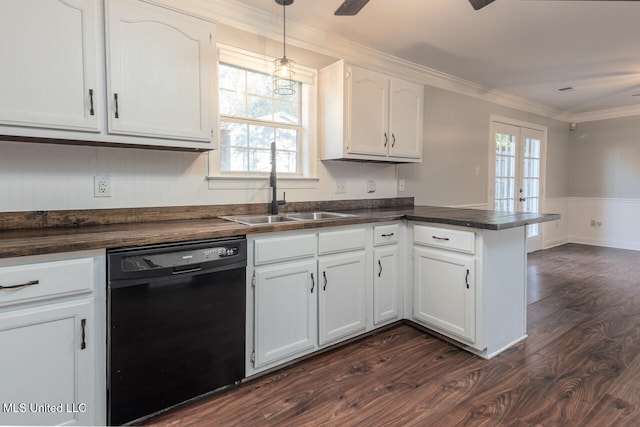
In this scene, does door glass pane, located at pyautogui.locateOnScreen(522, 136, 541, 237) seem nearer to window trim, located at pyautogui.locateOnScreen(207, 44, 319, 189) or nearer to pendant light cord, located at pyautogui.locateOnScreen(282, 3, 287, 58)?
window trim, located at pyautogui.locateOnScreen(207, 44, 319, 189)

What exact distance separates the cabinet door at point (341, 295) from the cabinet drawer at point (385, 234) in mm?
166

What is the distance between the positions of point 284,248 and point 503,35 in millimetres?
2536

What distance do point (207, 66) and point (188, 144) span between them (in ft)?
1.54

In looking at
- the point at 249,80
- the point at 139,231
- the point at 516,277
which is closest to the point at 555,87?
the point at 516,277

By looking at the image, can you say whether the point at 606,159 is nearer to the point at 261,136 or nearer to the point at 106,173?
the point at 261,136

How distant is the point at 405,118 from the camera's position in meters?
3.03

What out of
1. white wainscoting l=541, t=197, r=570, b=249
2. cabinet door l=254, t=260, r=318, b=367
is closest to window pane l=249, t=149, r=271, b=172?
cabinet door l=254, t=260, r=318, b=367

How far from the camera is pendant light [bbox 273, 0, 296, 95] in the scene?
2.28 meters

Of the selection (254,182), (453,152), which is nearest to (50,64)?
(254,182)

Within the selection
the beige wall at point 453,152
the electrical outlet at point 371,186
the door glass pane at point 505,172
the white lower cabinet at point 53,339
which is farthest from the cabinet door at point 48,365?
the door glass pane at point 505,172

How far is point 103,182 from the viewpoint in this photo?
199 cm

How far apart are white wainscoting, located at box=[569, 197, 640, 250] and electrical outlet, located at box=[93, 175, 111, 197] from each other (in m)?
7.09

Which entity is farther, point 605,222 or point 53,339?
point 605,222

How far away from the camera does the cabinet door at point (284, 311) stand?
6.36 ft
